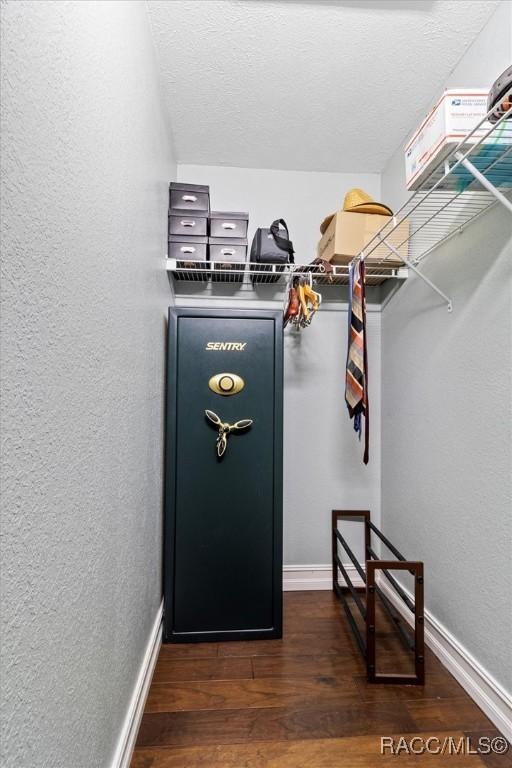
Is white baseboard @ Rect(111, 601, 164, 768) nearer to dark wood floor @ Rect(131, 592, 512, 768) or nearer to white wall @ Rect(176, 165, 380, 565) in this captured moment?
dark wood floor @ Rect(131, 592, 512, 768)

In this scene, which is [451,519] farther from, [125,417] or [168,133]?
[168,133]

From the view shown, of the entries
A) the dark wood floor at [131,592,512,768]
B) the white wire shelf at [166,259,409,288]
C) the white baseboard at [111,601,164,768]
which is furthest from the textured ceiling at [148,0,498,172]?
the dark wood floor at [131,592,512,768]

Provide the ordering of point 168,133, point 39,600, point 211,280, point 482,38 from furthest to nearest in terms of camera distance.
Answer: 1. point 211,280
2. point 168,133
3. point 482,38
4. point 39,600

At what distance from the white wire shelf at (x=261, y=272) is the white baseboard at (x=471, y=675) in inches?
66.2

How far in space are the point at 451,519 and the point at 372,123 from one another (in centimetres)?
194

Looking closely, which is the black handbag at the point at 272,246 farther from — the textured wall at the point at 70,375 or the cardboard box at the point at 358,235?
the textured wall at the point at 70,375

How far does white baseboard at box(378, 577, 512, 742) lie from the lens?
49.4 inches

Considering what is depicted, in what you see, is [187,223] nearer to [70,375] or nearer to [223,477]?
[223,477]

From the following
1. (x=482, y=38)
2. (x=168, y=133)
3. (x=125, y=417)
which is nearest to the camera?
(x=125, y=417)

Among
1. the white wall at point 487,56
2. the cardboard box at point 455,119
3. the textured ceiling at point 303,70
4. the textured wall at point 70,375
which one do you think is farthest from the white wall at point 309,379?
the cardboard box at point 455,119

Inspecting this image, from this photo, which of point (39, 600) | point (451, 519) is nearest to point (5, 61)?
point (39, 600)

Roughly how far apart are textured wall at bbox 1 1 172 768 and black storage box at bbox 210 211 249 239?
25.5 inches

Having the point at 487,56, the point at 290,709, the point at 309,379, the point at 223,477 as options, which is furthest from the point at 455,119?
the point at 290,709

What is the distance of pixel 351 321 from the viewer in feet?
5.58
